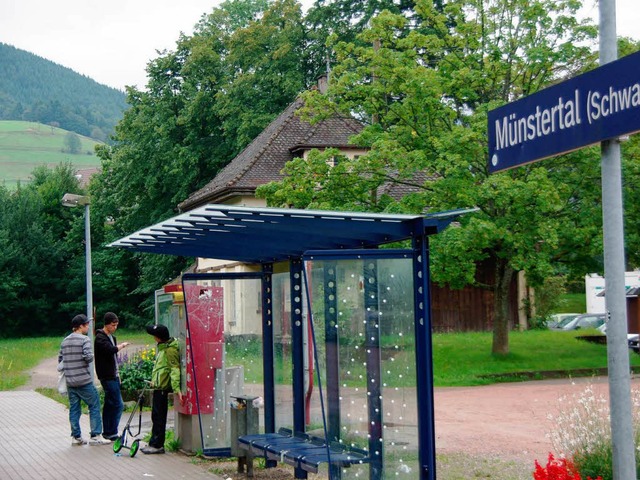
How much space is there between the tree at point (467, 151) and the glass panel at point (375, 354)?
16.4 meters

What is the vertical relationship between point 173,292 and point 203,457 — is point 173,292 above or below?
above

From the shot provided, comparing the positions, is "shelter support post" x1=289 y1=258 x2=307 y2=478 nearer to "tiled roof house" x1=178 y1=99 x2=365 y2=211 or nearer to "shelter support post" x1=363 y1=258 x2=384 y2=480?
"shelter support post" x1=363 y1=258 x2=384 y2=480

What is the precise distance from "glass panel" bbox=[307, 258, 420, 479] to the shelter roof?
33cm

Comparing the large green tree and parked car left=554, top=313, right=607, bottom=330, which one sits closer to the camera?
parked car left=554, top=313, right=607, bottom=330

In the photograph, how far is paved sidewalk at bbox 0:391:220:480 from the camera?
11914mm

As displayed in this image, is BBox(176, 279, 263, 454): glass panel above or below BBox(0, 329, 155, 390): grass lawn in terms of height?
above

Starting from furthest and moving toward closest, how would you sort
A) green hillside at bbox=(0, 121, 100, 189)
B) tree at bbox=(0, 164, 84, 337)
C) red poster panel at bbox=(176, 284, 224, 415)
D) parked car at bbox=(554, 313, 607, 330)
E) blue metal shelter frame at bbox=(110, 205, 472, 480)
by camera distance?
green hillside at bbox=(0, 121, 100, 189) → tree at bbox=(0, 164, 84, 337) → parked car at bbox=(554, 313, 607, 330) → red poster panel at bbox=(176, 284, 224, 415) → blue metal shelter frame at bbox=(110, 205, 472, 480)

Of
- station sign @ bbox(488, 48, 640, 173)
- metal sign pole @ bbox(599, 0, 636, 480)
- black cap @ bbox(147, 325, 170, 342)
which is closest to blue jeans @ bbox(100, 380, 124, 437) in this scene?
black cap @ bbox(147, 325, 170, 342)

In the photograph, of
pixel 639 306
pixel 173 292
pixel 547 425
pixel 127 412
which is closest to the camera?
pixel 639 306

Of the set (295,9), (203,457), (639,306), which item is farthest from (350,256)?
(295,9)

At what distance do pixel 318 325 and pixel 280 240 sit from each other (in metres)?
1.80

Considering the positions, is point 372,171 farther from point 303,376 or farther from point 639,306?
point 639,306

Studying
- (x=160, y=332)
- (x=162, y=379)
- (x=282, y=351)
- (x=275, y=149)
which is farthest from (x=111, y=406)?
(x=275, y=149)

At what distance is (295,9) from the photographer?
155 feet
